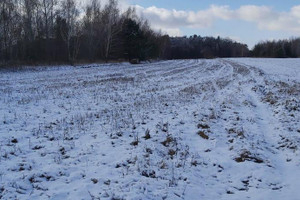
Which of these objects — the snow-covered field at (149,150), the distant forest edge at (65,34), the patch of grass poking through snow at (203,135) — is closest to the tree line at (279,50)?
the distant forest edge at (65,34)

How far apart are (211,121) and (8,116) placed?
7858 millimetres

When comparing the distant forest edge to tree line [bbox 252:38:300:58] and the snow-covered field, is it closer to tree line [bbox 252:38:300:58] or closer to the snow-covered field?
the snow-covered field

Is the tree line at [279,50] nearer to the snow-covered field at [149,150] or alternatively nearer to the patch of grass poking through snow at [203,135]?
the snow-covered field at [149,150]

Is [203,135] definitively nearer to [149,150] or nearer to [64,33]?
[149,150]

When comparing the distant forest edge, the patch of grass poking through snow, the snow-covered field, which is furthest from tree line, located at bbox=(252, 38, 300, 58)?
the patch of grass poking through snow

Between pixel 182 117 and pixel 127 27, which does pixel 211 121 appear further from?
pixel 127 27

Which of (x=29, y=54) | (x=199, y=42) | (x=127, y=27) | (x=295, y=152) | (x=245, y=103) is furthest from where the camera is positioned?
(x=199, y=42)

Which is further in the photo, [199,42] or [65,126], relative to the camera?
[199,42]

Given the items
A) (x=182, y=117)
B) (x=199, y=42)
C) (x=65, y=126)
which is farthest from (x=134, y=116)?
(x=199, y=42)

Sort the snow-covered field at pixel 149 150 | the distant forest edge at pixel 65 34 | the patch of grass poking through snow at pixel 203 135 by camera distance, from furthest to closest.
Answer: the distant forest edge at pixel 65 34
the patch of grass poking through snow at pixel 203 135
the snow-covered field at pixel 149 150

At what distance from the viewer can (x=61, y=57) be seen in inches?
1781

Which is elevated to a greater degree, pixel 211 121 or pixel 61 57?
pixel 61 57

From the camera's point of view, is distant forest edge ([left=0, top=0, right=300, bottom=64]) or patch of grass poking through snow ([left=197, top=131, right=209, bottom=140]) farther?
distant forest edge ([left=0, top=0, right=300, bottom=64])

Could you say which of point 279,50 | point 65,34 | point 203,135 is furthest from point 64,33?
point 279,50
